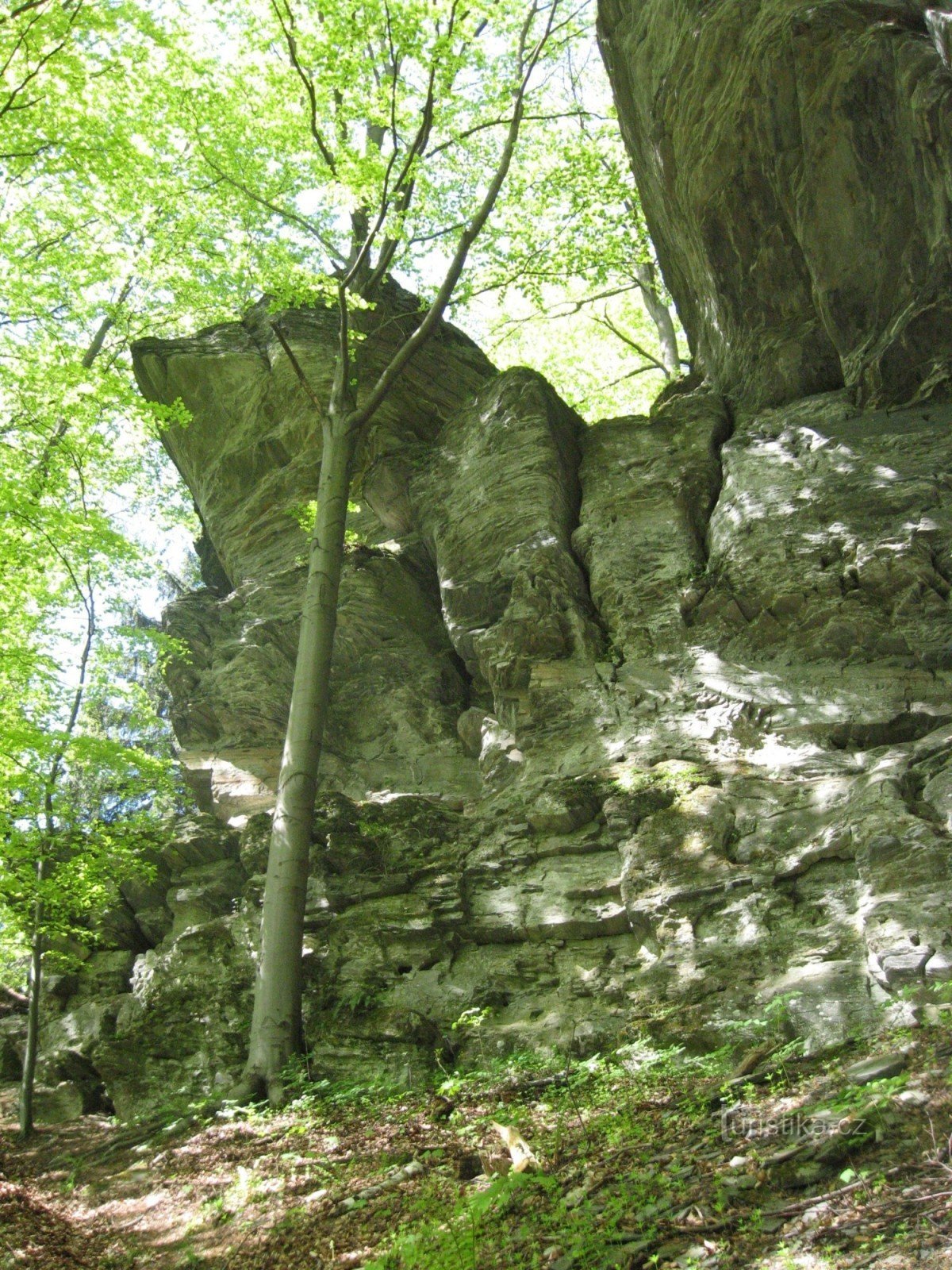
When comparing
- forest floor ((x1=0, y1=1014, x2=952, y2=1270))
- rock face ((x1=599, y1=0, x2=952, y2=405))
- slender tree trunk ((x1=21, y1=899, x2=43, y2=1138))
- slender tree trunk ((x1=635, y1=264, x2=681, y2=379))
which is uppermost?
slender tree trunk ((x1=635, y1=264, x2=681, y2=379))

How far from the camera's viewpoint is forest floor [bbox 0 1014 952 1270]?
12.7 ft

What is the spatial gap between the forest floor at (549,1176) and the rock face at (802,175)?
9423 millimetres

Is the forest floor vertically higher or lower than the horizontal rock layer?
lower

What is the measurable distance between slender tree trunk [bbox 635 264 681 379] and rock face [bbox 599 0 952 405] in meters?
6.18

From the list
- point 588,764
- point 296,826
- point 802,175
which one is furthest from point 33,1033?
point 802,175

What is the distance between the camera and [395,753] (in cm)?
1302

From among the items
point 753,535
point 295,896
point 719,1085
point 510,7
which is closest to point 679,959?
point 719,1085

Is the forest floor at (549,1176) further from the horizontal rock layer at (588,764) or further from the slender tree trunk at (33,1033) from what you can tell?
the slender tree trunk at (33,1033)

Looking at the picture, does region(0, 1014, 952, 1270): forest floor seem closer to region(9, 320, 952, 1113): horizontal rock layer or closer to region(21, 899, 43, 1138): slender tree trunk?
region(9, 320, 952, 1113): horizontal rock layer

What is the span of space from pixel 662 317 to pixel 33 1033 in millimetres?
18761

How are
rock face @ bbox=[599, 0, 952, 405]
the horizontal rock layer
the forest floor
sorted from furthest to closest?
rock face @ bbox=[599, 0, 952, 405] < the horizontal rock layer < the forest floor

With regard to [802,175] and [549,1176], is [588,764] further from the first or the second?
[802,175]

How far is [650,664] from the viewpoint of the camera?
11.1m

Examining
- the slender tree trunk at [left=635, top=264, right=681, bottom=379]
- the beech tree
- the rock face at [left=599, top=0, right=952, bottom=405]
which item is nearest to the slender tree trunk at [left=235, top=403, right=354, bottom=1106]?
the beech tree
